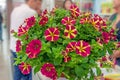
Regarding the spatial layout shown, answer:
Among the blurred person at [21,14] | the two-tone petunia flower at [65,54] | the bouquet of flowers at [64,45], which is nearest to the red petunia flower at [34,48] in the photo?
the bouquet of flowers at [64,45]

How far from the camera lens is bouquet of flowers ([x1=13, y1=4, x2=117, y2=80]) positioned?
1.12 metres

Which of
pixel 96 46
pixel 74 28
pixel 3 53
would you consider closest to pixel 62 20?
pixel 74 28

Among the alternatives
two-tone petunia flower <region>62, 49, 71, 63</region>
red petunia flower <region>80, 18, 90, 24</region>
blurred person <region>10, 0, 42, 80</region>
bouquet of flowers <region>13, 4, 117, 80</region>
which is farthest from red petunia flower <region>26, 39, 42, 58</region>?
blurred person <region>10, 0, 42, 80</region>

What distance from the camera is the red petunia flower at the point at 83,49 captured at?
1103 mm

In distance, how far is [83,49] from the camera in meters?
1.11

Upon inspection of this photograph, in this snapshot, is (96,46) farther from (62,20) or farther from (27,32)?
(27,32)

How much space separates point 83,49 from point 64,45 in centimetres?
10

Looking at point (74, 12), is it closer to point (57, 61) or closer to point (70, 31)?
point (70, 31)

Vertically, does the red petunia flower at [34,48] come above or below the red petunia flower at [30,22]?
below

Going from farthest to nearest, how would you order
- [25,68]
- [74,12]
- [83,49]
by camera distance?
[74,12], [25,68], [83,49]

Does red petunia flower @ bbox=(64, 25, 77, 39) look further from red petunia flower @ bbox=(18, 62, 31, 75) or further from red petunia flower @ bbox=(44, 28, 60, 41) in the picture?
red petunia flower @ bbox=(18, 62, 31, 75)

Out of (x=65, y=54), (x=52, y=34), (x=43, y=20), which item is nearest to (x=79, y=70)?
(x=65, y=54)

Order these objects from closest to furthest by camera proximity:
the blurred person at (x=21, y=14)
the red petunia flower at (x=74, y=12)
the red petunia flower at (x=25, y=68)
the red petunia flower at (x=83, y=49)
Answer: the red petunia flower at (x=83, y=49), the red petunia flower at (x=25, y=68), the red petunia flower at (x=74, y=12), the blurred person at (x=21, y=14)

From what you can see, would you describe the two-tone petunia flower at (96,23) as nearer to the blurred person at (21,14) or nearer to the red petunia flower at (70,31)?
the red petunia flower at (70,31)
